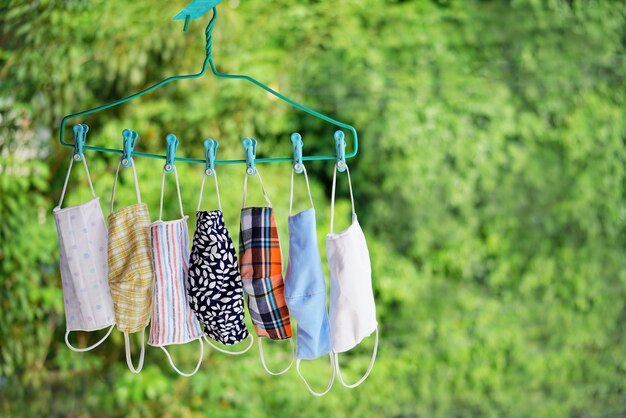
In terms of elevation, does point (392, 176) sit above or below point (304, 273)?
above

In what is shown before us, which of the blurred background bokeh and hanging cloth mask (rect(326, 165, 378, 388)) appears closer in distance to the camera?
hanging cloth mask (rect(326, 165, 378, 388))

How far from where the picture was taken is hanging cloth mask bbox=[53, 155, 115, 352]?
1.26 meters

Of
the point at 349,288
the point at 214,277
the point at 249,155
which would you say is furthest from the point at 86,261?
the point at 349,288

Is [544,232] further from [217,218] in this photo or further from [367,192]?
[217,218]

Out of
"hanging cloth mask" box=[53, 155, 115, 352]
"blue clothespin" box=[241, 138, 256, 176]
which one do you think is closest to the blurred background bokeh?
"hanging cloth mask" box=[53, 155, 115, 352]

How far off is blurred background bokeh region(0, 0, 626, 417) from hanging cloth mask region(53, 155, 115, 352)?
0.94m

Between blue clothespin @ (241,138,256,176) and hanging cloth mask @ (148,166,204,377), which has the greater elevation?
blue clothespin @ (241,138,256,176)

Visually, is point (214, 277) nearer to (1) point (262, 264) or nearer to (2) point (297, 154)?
(1) point (262, 264)

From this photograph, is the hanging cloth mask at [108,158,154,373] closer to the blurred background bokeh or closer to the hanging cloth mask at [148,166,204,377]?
the hanging cloth mask at [148,166,204,377]

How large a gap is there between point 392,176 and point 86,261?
142 cm

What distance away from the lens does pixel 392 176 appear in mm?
2535

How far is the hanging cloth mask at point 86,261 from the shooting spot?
4.15 ft

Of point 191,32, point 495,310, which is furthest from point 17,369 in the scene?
point 495,310

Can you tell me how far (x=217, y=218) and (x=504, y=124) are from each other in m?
1.64
